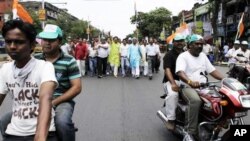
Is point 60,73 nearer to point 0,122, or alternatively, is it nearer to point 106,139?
point 0,122

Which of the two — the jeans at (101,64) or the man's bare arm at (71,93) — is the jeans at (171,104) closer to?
the man's bare arm at (71,93)

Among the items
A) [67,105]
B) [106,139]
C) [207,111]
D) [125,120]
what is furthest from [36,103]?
[125,120]

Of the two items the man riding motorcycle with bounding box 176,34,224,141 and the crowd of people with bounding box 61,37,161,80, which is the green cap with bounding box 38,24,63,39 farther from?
the crowd of people with bounding box 61,37,161,80

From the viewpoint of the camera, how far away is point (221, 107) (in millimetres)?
5320

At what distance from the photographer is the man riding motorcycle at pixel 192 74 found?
18.7 ft

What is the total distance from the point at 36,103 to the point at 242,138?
2.59m

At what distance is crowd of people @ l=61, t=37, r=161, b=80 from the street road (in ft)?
11.5

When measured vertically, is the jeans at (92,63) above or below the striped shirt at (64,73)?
below

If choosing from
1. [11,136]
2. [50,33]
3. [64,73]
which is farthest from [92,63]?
[11,136]

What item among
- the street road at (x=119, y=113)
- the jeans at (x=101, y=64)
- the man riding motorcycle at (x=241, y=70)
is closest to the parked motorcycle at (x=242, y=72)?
the man riding motorcycle at (x=241, y=70)

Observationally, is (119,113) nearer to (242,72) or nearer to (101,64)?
(242,72)

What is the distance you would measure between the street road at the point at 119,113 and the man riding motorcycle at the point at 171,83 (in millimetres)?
603

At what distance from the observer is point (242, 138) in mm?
4789

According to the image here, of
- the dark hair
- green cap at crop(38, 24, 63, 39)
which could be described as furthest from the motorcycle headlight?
the dark hair
